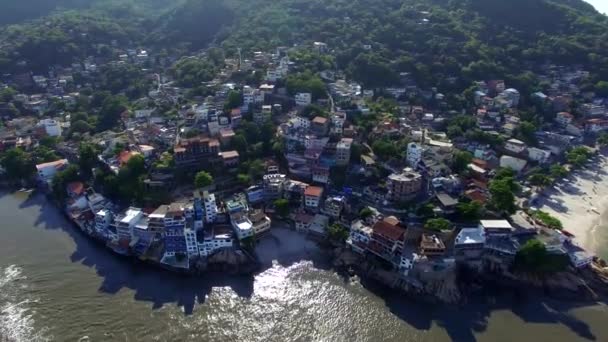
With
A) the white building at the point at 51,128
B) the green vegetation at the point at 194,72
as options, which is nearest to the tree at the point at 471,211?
the green vegetation at the point at 194,72

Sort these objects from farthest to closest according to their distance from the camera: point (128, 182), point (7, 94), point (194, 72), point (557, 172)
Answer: point (194, 72) → point (7, 94) → point (557, 172) → point (128, 182)

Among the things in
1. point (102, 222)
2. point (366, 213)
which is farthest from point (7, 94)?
point (366, 213)

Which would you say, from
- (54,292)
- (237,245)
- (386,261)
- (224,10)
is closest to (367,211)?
(386,261)

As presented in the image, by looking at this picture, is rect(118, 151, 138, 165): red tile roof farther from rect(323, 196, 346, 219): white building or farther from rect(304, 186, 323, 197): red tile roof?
rect(323, 196, 346, 219): white building

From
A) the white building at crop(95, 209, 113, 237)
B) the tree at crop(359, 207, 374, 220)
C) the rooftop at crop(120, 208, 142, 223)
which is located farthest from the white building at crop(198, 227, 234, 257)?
the tree at crop(359, 207, 374, 220)

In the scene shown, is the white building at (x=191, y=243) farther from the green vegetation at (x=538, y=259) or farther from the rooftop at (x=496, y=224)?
the green vegetation at (x=538, y=259)

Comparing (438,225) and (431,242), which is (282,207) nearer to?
(431,242)
